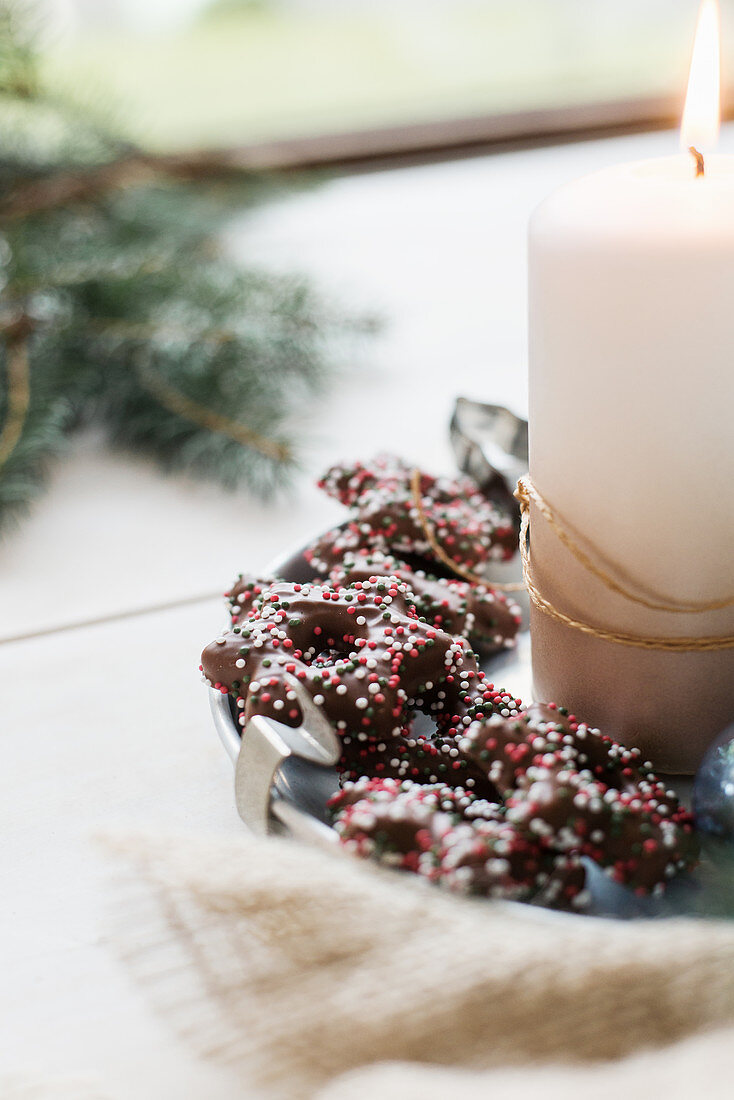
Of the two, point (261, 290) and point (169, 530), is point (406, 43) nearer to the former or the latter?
point (261, 290)

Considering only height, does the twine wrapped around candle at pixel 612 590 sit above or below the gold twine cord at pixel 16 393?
below

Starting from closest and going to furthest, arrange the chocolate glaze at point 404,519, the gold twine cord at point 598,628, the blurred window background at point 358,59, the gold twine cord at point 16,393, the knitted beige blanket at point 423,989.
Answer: the knitted beige blanket at point 423,989 < the gold twine cord at point 598,628 < the chocolate glaze at point 404,519 < the gold twine cord at point 16,393 < the blurred window background at point 358,59

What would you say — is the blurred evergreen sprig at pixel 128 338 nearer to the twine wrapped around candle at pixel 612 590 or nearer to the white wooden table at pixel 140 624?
the white wooden table at pixel 140 624

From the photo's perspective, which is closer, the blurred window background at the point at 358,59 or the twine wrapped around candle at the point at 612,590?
the twine wrapped around candle at the point at 612,590

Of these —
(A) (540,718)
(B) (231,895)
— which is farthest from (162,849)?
(A) (540,718)

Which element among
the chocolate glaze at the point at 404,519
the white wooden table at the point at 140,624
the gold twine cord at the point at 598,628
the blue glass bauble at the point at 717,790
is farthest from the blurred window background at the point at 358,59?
the blue glass bauble at the point at 717,790

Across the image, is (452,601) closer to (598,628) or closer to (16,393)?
(598,628)
